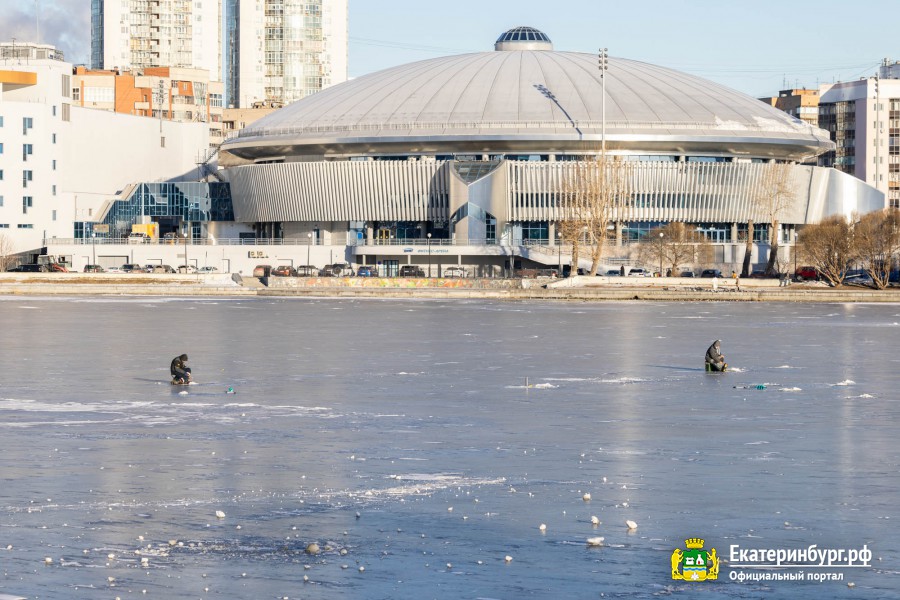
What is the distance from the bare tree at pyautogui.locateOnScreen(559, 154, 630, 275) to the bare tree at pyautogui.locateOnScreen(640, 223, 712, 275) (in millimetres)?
4292

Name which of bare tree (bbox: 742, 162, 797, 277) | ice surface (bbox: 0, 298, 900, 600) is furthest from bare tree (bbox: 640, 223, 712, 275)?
ice surface (bbox: 0, 298, 900, 600)

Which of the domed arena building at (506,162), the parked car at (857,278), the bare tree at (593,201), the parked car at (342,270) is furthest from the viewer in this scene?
the domed arena building at (506,162)

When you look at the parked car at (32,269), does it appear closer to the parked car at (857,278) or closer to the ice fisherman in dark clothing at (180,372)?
the parked car at (857,278)

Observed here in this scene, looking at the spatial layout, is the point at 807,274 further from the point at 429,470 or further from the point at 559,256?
the point at 429,470

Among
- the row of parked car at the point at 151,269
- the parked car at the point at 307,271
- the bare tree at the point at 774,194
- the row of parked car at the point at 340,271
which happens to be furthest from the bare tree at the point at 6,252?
the bare tree at the point at 774,194

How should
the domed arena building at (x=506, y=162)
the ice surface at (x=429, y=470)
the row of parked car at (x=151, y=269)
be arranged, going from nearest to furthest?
1. the ice surface at (x=429, y=470)
2. the row of parked car at (x=151, y=269)
3. the domed arena building at (x=506, y=162)

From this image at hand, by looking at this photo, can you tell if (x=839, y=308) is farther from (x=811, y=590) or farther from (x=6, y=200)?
(x=6, y=200)

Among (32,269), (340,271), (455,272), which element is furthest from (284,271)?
(32,269)

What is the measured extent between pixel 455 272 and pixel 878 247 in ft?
127

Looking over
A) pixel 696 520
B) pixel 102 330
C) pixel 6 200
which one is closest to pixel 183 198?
pixel 6 200

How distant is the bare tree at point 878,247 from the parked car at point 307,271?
46.0 m

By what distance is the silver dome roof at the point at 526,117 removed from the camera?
146 metres

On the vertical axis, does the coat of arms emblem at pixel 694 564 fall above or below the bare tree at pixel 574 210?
below

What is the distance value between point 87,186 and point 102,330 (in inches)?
4386
